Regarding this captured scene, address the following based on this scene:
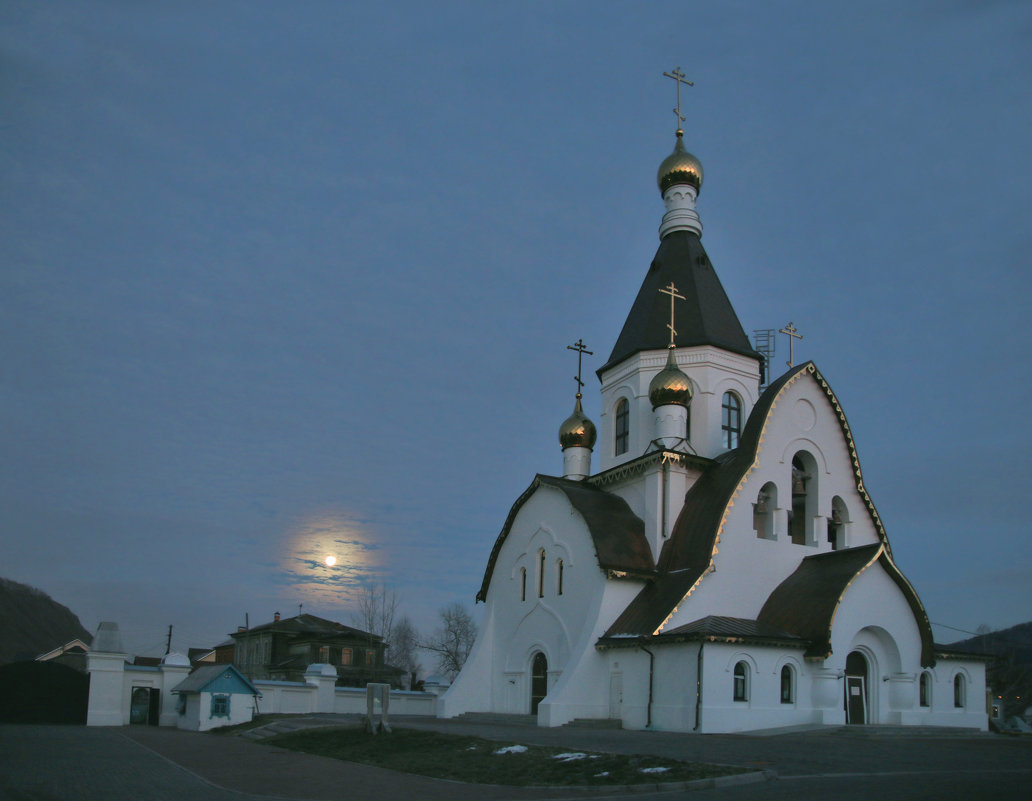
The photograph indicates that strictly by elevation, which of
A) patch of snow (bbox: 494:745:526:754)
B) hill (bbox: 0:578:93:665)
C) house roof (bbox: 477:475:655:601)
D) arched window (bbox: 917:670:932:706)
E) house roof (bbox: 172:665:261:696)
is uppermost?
house roof (bbox: 477:475:655:601)

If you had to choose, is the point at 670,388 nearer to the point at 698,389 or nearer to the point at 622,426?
the point at 698,389

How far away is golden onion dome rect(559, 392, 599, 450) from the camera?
27.1m

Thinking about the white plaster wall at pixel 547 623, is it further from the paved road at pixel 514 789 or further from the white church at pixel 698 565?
the paved road at pixel 514 789

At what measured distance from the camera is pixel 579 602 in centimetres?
2156

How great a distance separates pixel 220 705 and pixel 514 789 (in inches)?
550

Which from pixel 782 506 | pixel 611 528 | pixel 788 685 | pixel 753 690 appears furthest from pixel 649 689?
pixel 782 506

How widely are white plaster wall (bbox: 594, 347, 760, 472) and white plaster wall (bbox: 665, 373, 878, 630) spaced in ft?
7.06

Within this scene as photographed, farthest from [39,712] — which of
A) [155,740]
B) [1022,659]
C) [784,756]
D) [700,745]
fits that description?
[1022,659]

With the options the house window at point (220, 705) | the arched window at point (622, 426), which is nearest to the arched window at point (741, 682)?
the arched window at point (622, 426)

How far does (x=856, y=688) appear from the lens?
19.1m

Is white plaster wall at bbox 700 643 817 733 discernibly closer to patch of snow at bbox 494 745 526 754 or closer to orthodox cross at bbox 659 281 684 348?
patch of snow at bbox 494 745 526 754

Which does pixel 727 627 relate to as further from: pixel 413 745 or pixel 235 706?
pixel 235 706

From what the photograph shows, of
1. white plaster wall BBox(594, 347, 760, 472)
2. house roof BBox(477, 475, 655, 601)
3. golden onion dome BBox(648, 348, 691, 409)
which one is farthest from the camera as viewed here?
white plaster wall BBox(594, 347, 760, 472)

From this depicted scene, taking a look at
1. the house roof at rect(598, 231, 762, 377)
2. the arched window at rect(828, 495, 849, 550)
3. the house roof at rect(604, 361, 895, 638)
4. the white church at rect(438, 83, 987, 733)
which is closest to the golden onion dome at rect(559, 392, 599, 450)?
the white church at rect(438, 83, 987, 733)
